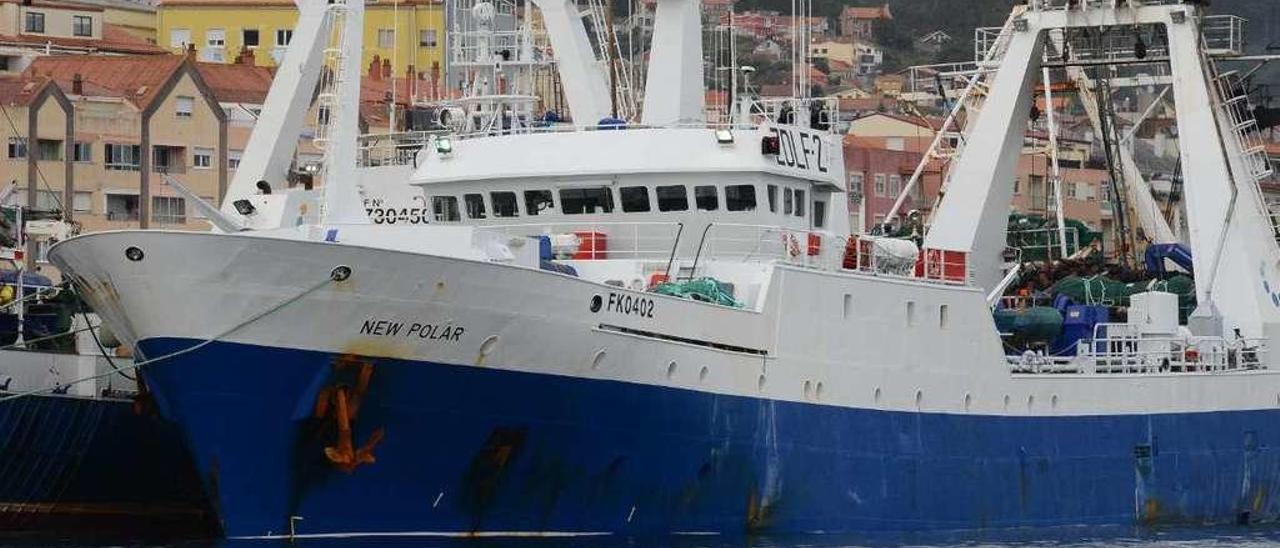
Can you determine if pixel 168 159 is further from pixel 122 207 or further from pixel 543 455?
pixel 543 455

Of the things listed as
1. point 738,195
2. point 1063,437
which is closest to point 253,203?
point 738,195

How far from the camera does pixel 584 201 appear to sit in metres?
43.2

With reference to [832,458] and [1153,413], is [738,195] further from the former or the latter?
[1153,413]

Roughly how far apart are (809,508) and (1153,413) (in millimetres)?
9713

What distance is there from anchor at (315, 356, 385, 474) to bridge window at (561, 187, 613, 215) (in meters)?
6.61

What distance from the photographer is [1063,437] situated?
4753cm

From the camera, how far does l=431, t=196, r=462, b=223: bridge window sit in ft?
145

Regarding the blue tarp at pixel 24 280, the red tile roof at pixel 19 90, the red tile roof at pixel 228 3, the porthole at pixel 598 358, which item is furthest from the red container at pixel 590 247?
the red tile roof at pixel 228 3

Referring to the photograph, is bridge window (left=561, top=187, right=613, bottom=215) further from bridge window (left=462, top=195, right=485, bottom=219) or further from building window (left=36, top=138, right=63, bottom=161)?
building window (left=36, top=138, right=63, bottom=161)

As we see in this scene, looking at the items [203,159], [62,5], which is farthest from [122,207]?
Result: [62,5]

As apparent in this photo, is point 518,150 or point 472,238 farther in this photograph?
point 518,150

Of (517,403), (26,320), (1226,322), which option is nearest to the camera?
(517,403)

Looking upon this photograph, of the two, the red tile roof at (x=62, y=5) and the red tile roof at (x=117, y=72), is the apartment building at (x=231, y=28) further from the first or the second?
the red tile roof at (x=117, y=72)

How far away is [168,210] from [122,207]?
152 centimetres
